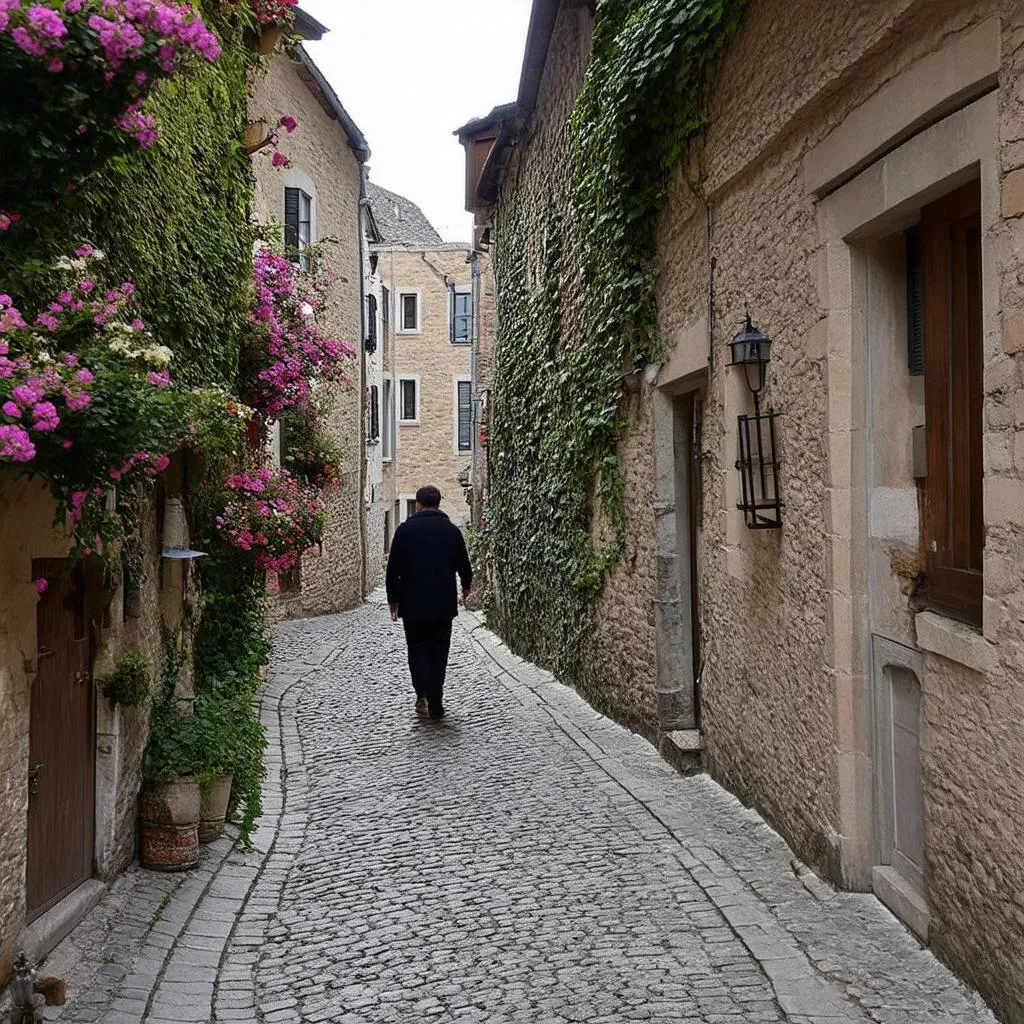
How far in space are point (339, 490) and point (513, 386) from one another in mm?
8007

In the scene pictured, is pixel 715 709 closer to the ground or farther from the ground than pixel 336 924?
farther from the ground

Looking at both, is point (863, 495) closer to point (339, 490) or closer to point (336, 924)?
point (336, 924)

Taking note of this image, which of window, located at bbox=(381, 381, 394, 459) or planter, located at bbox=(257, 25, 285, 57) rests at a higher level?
planter, located at bbox=(257, 25, 285, 57)

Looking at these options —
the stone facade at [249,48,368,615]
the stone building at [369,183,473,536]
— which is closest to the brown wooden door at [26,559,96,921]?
the stone facade at [249,48,368,615]

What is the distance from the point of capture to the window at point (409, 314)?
3603 centimetres

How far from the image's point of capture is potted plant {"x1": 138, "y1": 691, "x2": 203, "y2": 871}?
5609 mm

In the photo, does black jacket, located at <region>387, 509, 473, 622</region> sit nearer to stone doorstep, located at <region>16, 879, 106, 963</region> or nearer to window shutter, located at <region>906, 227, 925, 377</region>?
stone doorstep, located at <region>16, 879, 106, 963</region>

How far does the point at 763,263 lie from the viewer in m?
6.05

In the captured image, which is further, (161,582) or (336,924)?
(161,582)

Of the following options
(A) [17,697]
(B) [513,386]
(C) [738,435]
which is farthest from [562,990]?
(B) [513,386]

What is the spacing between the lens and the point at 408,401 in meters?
36.6

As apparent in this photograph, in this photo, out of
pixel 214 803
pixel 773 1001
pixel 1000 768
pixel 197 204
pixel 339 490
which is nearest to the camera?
pixel 1000 768

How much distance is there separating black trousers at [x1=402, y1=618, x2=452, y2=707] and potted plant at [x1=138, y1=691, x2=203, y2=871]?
3936 millimetres

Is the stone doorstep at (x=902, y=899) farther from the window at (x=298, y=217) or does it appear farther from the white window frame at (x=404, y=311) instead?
the white window frame at (x=404, y=311)
